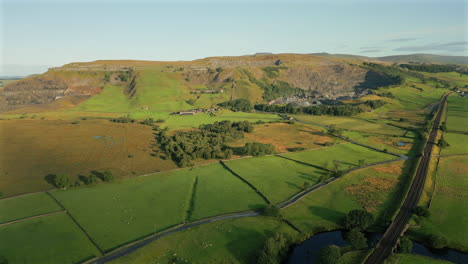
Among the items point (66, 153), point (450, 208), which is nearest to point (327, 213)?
point (450, 208)

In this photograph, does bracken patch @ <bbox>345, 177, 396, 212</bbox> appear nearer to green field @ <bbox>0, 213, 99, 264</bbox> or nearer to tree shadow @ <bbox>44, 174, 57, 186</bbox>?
green field @ <bbox>0, 213, 99, 264</bbox>

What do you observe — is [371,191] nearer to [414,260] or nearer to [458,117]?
[414,260]

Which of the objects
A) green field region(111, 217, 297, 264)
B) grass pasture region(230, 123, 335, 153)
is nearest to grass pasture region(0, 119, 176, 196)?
green field region(111, 217, 297, 264)

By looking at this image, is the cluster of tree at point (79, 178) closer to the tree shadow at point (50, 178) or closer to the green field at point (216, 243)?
the tree shadow at point (50, 178)

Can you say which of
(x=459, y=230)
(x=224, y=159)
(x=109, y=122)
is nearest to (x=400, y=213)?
(x=459, y=230)

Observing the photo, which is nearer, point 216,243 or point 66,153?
point 216,243

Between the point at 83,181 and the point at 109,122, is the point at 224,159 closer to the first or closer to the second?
the point at 83,181
